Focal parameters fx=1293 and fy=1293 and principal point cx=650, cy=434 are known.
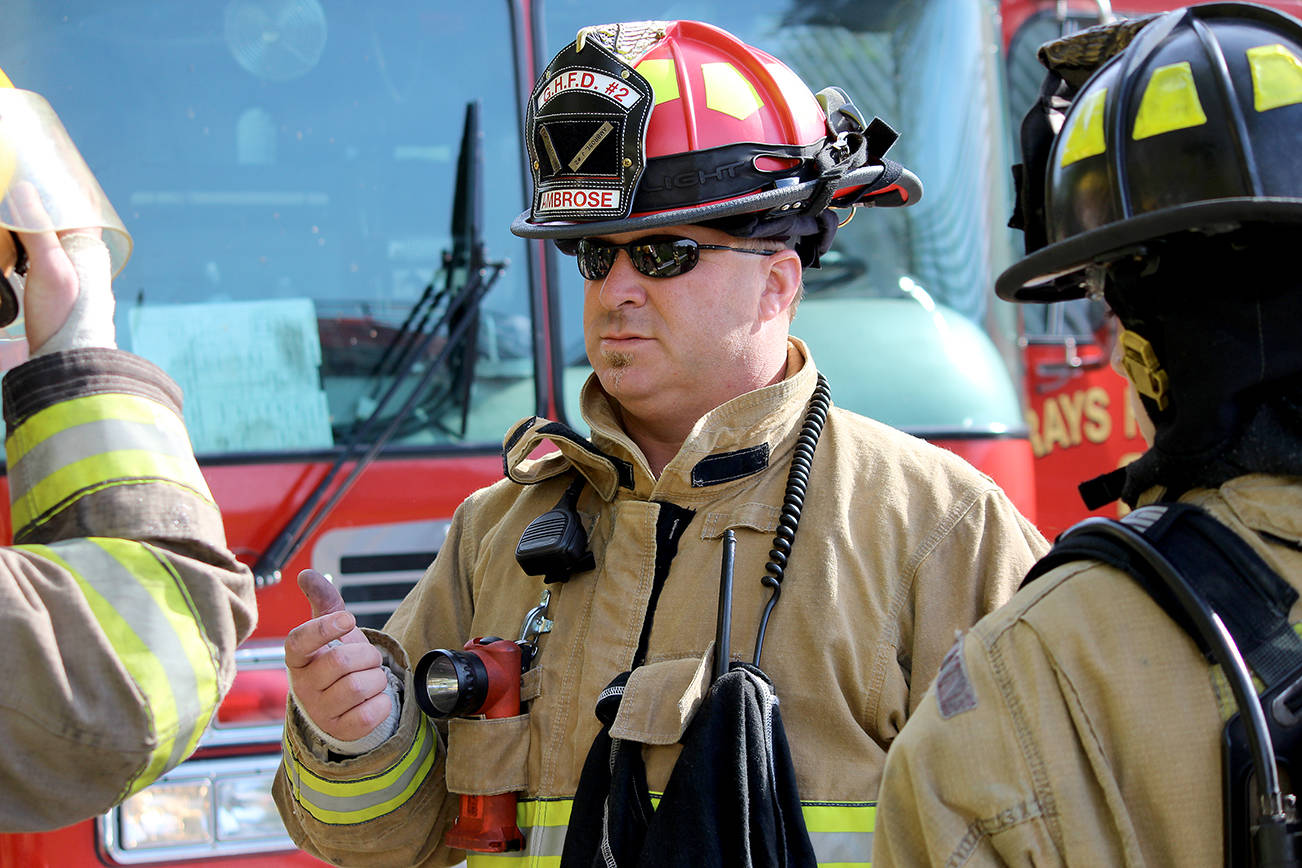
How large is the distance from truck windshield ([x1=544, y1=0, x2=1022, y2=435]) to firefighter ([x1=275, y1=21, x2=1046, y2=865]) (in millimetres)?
1221

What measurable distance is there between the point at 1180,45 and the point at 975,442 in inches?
82.8

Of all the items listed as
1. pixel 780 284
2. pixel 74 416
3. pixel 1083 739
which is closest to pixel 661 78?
pixel 780 284

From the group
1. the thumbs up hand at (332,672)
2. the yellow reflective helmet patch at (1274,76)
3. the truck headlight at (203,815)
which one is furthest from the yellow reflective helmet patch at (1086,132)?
the truck headlight at (203,815)

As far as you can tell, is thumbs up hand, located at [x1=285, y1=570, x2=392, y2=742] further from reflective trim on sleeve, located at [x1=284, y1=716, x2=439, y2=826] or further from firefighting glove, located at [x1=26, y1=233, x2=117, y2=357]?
firefighting glove, located at [x1=26, y1=233, x2=117, y2=357]

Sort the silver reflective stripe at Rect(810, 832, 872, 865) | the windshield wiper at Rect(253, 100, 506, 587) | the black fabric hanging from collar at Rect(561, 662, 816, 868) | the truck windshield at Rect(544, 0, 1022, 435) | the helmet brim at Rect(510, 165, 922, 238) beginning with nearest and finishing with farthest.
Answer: the black fabric hanging from collar at Rect(561, 662, 816, 868), the silver reflective stripe at Rect(810, 832, 872, 865), the helmet brim at Rect(510, 165, 922, 238), the windshield wiper at Rect(253, 100, 506, 587), the truck windshield at Rect(544, 0, 1022, 435)

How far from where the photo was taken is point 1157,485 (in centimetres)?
133

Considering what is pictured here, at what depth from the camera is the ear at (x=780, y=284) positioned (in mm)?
2168

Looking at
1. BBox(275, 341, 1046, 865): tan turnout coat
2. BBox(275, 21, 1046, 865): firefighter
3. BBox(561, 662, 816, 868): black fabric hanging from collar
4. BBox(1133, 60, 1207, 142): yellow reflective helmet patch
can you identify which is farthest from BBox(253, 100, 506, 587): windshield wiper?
BBox(1133, 60, 1207, 142): yellow reflective helmet patch

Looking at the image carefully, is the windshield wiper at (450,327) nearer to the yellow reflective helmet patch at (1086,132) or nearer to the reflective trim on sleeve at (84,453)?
the reflective trim on sleeve at (84,453)

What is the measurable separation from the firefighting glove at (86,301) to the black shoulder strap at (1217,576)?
43.7 inches

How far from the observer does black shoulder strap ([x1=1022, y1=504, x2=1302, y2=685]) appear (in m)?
1.12

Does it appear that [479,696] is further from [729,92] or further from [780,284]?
[729,92]

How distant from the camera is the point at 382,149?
3193 mm

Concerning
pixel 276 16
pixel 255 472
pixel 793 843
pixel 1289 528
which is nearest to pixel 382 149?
pixel 276 16
